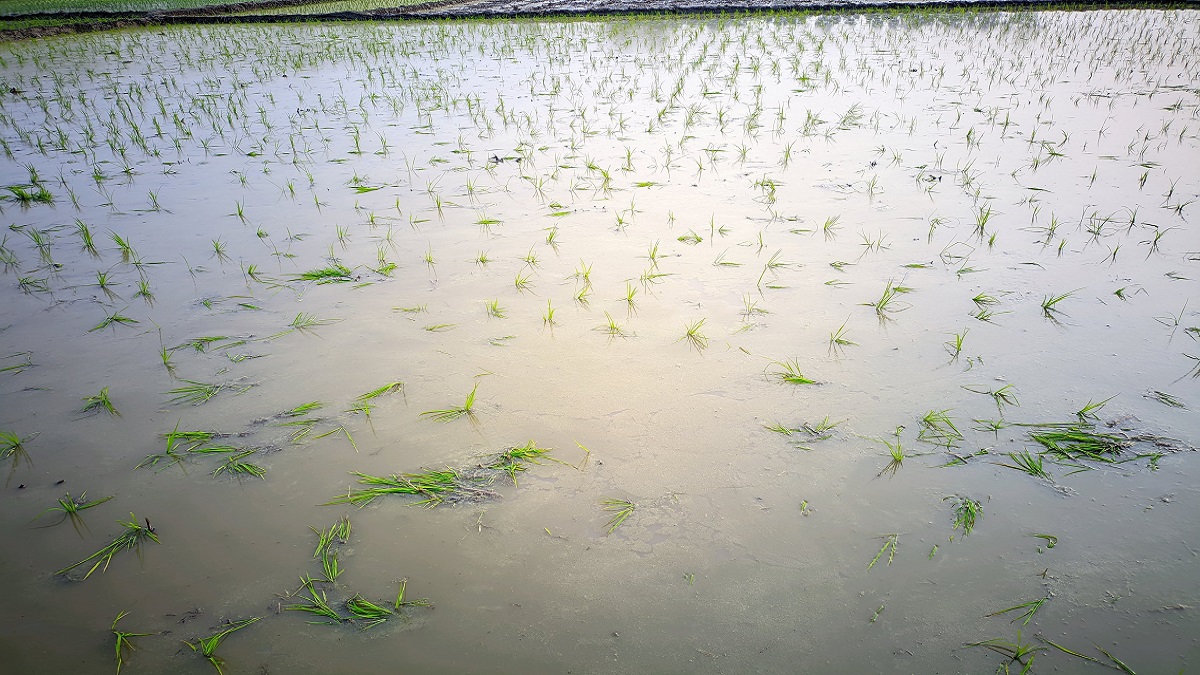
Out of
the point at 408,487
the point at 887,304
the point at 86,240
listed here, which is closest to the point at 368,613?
the point at 408,487

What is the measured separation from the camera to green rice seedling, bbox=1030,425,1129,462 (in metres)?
1.66

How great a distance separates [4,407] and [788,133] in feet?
16.1

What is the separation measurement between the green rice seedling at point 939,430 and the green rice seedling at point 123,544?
2.08 m

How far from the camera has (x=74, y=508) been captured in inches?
61.4

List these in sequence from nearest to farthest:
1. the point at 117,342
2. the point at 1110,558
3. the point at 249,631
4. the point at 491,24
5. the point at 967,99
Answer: the point at 249,631
the point at 1110,558
the point at 117,342
the point at 967,99
the point at 491,24

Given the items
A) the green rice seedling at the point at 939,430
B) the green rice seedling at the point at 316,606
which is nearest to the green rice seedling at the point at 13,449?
the green rice seedling at the point at 316,606

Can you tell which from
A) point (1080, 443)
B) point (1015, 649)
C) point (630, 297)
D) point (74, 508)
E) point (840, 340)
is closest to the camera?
point (1015, 649)

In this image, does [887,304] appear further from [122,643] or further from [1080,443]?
[122,643]

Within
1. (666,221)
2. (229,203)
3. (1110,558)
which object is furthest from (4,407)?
(1110,558)

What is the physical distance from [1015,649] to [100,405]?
8.53ft

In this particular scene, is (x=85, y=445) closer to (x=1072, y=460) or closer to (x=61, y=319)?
(x=61, y=319)

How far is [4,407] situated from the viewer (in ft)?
6.35

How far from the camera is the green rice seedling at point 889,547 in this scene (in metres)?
1.40

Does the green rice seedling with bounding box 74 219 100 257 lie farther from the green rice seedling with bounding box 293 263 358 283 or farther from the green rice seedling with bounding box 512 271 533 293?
the green rice seedling with bounding box 512 271 533 293
